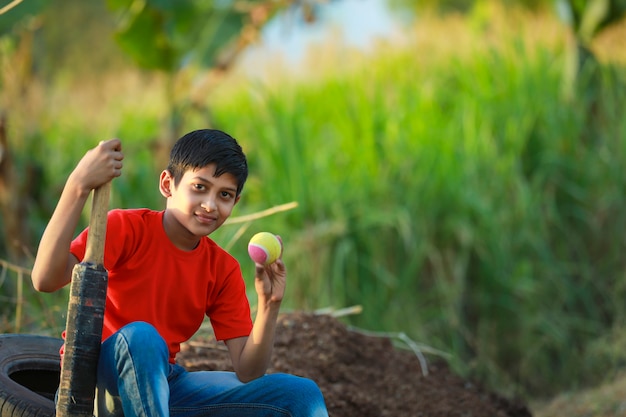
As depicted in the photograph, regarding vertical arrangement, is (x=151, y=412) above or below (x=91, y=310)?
below

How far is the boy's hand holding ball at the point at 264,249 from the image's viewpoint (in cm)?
214

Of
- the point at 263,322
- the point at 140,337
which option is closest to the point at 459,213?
the point at 263,322

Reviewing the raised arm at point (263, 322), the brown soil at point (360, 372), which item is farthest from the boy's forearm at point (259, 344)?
the brown soil at point (360, 372)

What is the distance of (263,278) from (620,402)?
2.85 metres

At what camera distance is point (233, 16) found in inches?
293

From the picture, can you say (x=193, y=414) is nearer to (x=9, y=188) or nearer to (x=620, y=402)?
(x=620, y=402)

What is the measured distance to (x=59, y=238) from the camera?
2.00 m

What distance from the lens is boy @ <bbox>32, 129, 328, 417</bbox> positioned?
7.16 ft

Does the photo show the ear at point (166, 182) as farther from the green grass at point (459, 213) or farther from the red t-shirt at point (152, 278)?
the green grass at point (459, 213)

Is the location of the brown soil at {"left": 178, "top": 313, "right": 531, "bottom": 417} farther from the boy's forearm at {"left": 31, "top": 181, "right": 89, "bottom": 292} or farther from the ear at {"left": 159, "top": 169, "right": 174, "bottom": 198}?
the boy's forearm at {"left": 31, "top": 181, "right": 89, "bottom": 292}

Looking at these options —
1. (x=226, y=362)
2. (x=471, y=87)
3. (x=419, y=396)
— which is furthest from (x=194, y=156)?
(x=471, y=87)

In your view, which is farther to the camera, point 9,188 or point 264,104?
point 264,104

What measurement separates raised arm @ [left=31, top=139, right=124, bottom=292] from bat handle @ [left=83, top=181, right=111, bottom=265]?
3 cm

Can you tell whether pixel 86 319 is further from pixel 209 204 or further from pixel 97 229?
pixel 209 204
